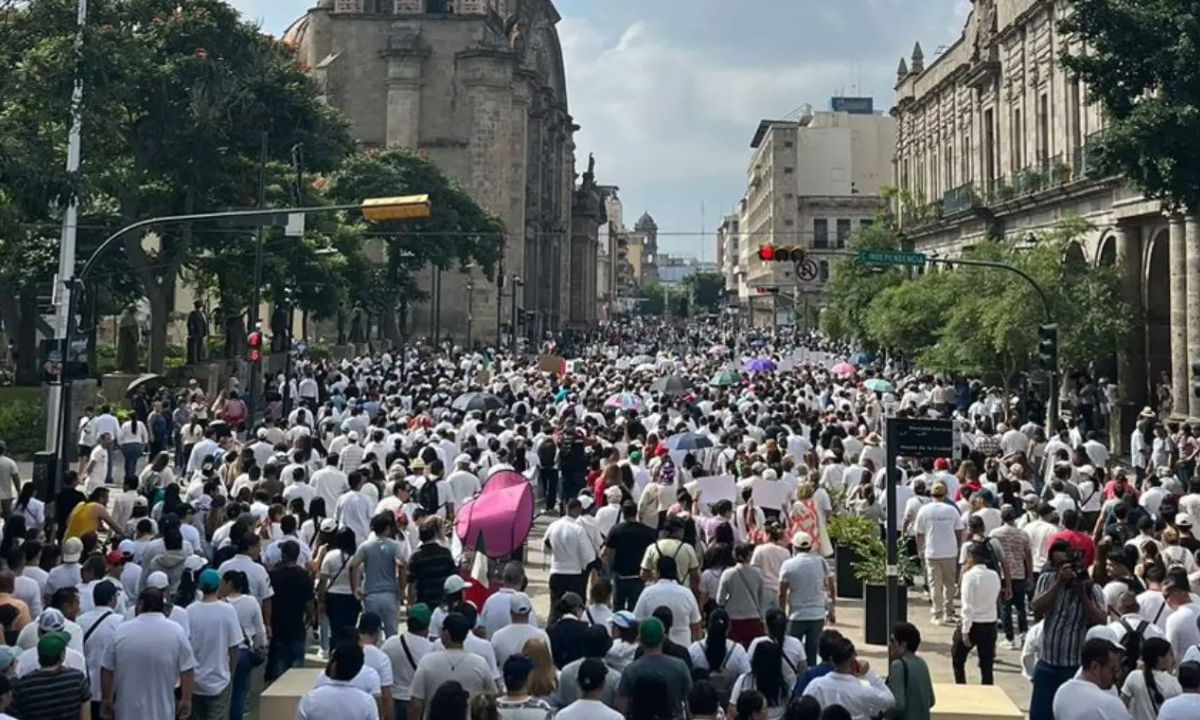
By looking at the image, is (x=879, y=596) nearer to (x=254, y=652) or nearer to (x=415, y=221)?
(x=254, y=652)

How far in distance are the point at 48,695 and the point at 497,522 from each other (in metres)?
5.66

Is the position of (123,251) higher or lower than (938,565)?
higher

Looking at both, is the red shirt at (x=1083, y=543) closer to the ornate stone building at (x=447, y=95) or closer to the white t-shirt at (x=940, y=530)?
the white t-shirt at (x=940, y=530)

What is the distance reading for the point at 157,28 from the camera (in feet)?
108

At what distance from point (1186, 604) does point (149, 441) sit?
20.0 metres

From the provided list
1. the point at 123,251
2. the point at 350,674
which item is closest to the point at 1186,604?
the point at 350,674

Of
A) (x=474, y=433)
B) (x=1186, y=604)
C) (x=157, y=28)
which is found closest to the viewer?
(x=1186, y=604)

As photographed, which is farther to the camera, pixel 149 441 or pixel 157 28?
pixel 157 28

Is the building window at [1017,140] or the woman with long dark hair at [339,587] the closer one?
the woman with long dark hair at [339,587]

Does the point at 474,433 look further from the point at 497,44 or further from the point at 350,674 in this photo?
the point at 497,44

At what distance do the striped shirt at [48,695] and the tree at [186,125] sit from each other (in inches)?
859

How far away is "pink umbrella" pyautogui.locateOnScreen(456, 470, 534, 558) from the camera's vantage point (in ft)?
41.4

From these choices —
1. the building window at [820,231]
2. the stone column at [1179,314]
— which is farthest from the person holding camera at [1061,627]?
the building window at [820,231]

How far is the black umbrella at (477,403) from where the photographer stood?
24.6m
